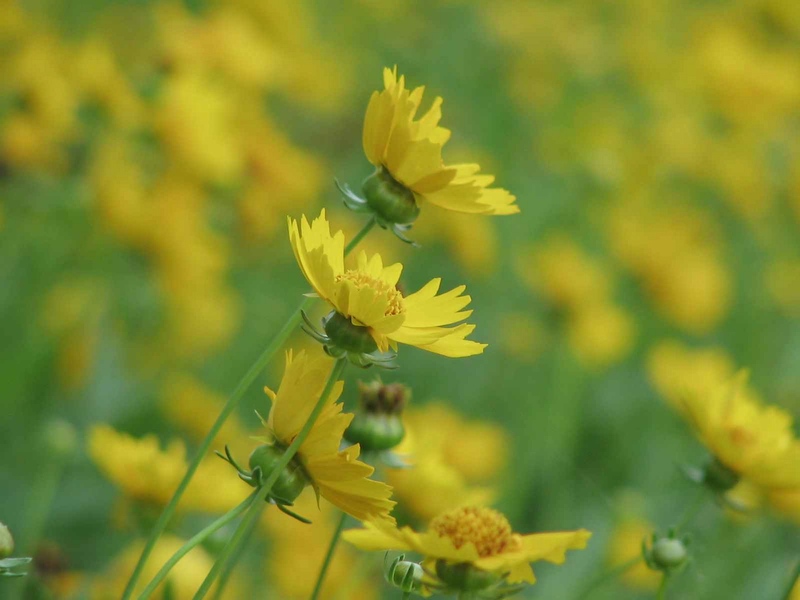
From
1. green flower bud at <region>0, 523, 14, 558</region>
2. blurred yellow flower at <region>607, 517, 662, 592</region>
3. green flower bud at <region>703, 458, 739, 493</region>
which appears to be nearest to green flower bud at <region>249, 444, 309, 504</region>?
green flower bud at <region>0, 523, 14, 558</region>

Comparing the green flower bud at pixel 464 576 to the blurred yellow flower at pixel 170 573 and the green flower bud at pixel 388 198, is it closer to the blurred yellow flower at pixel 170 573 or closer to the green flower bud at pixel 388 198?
the green flower bud at pixel 388 198

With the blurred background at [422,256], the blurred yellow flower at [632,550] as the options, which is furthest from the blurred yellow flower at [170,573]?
the blurred yellow flower at [632,550]

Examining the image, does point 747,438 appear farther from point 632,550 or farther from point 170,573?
point 632,550

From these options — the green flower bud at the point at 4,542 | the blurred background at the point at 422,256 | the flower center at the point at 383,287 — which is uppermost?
the blurred background at the point at 422,256

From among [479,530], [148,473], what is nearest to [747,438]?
[479,530]

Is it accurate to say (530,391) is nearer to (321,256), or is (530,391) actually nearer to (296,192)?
(296,192)

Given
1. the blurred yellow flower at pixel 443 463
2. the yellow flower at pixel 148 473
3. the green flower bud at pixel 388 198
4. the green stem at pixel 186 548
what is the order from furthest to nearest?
the blurred yellow flower at pixel 443 463, the yellow flower at pixel 148 473, the green flower bud at pixel 388 198, the green stem at pixel 186 548

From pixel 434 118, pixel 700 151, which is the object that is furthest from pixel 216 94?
pixel 700 151
